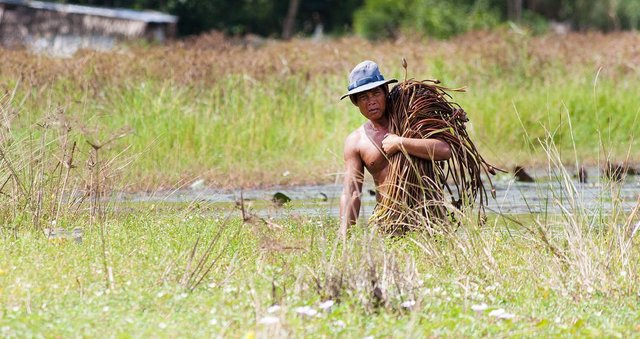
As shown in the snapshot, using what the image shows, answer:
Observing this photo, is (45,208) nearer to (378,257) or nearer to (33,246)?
(33,246)

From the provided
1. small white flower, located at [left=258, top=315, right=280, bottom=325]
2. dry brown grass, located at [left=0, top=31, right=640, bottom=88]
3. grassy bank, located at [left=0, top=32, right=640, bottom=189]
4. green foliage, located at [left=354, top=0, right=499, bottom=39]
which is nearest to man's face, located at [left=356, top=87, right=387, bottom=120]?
small white flower, located at [left=258, top=315, right=280, bottom=325]

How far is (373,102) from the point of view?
6.95 metres

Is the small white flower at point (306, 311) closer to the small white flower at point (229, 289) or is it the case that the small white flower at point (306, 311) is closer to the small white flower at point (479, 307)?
the small white flower at point (229, 289)

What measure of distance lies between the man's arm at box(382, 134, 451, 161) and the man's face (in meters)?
Answer: 0.17

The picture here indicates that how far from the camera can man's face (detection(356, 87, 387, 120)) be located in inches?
273

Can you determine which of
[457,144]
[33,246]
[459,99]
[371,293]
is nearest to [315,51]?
[459,99]

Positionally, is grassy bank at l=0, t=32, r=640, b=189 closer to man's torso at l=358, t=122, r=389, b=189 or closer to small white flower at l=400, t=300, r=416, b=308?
man's torso at l=358, t=122, r=389, b=189

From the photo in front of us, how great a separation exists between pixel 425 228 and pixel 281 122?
6.32 meters

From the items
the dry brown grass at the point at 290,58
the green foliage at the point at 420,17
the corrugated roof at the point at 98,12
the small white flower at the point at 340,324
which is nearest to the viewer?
the small white flower at the point at 340,324

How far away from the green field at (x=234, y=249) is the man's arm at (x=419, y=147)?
482 millimetres

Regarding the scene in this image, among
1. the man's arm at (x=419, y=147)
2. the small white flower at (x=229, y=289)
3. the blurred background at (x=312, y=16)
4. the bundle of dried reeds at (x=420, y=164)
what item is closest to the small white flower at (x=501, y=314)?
the small white flower at (x=229, y=289)

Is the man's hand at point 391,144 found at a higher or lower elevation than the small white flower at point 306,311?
higher

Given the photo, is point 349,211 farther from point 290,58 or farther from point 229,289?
point 290,58

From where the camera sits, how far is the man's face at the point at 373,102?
273 inches
